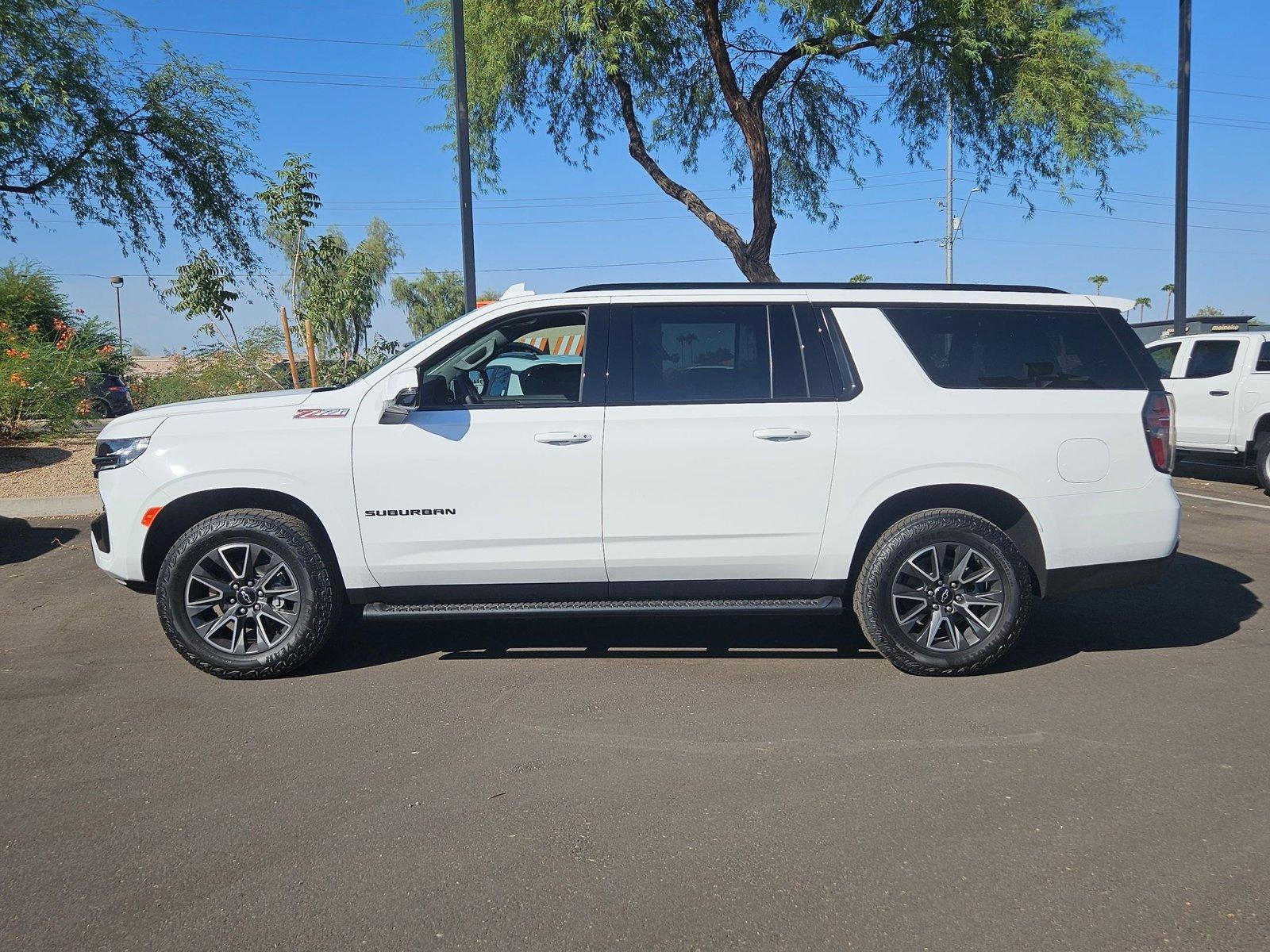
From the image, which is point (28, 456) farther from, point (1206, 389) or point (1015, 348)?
point (1206, 389)

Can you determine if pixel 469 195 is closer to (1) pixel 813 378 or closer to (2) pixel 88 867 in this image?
(1) pixel 813 378

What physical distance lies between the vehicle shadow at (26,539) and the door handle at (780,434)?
6551mm

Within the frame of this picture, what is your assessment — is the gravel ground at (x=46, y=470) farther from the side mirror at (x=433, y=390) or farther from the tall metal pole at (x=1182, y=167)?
the tall metal pole at (x=1182, y=167)

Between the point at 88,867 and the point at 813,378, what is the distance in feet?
12.4

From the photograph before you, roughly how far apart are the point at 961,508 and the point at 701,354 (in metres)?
1.60

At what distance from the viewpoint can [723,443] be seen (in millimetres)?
5156

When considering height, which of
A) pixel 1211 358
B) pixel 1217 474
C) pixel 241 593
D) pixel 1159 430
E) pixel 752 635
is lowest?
pixel 1217 474

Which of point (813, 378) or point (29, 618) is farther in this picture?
point (29, 618)

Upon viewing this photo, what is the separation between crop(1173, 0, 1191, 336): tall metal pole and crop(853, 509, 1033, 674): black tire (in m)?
13.3

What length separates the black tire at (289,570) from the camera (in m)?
5.15

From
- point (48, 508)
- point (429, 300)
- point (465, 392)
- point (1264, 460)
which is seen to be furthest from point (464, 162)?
point (429, 300)

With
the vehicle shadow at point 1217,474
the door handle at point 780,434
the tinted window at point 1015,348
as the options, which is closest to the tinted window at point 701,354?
the door handle at point 780,434

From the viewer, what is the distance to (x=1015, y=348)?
17.8ft

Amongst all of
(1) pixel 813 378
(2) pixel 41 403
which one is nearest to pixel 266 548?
(1) pixel 813 378
